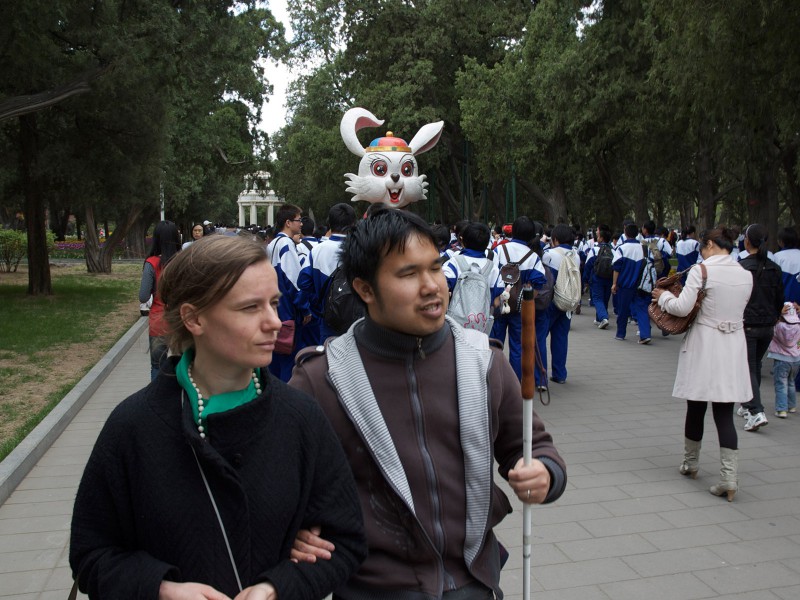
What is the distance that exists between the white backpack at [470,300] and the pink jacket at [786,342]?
9.65ft

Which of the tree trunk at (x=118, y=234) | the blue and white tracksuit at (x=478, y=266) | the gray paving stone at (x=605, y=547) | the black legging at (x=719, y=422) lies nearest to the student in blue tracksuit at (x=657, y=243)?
the blue and white tracksuit at (x=478, y=266)

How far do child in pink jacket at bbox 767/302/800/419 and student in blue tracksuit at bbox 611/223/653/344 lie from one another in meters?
4.84

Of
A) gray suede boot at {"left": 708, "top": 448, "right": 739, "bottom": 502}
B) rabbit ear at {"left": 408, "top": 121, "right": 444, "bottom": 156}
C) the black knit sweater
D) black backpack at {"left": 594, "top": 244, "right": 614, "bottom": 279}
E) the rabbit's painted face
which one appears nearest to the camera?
the black knit sweater

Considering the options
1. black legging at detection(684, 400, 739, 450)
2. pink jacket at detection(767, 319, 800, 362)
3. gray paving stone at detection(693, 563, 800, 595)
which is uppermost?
pink jacket at detection(767, 319, 800, 362)

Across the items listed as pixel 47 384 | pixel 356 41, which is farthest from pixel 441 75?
pixel 47 384

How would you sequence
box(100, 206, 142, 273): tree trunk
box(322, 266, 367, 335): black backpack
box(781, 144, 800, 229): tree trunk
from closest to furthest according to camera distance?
box(322, 266, 367, 335): black backpack < box(781, 144, 800, 229): tree trunk < box(100, 206, 142, 273): tree trunk

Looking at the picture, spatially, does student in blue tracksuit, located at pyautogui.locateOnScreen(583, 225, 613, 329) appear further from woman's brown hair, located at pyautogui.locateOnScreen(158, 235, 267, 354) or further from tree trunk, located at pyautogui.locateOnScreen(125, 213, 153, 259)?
tree trunk, located at pyautogui.locateOnScreen(125, 213, 153, 259)

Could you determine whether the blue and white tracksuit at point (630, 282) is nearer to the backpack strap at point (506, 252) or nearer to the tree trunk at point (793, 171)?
the backpack strap at point (506, 252)

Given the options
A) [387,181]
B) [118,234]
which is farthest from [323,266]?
[118,234]

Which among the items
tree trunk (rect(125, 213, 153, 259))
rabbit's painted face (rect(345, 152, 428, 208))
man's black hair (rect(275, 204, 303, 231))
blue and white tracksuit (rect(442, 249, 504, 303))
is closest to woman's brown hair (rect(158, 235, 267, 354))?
blue and white tracksuit (rect(442, 249, 504, 303))

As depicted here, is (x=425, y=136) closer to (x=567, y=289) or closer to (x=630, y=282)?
(x=567, y=289)

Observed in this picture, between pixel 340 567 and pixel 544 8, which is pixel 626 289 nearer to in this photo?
pixel 340 567

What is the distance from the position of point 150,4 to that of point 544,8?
14925mm

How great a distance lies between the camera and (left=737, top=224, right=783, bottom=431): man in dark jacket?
723 centimetres
